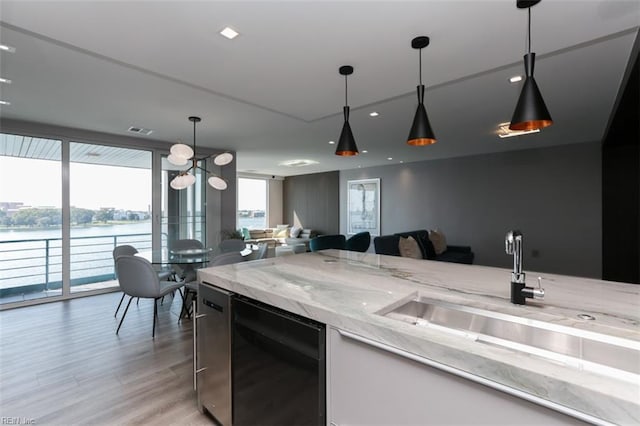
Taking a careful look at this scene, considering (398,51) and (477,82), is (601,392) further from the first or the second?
(477,82)

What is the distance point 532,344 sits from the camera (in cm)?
114

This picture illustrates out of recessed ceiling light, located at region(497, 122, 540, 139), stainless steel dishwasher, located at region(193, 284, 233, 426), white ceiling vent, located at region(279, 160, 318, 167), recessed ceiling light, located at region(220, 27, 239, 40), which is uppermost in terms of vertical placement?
Answer: white ceiling vent, located at region(279, 160, 318, 167)

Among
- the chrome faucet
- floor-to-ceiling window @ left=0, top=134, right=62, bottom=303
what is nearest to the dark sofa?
the chrome faucet

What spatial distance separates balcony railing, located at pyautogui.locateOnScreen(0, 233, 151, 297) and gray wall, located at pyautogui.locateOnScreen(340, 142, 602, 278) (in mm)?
6264

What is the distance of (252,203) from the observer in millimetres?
10172

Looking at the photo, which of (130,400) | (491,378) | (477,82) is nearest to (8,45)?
(130,400)

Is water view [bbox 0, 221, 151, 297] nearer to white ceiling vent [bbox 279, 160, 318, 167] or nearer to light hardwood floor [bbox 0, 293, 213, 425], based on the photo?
light hardwood floor [bbox 0, 293, 213, 425]

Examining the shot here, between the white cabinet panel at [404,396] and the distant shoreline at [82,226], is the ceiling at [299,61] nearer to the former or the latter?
the distant shoreline at [82,226]

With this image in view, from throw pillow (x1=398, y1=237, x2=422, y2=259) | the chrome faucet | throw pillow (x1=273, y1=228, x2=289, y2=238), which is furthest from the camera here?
throw pillow (x1=273, y1=228, x2=289, y2=238)

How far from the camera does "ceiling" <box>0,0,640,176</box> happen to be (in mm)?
1753

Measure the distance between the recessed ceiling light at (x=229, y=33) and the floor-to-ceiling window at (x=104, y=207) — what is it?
3.85 metres

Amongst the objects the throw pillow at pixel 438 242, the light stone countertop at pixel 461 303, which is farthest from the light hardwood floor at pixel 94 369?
the throw pillow at pixel 438 242

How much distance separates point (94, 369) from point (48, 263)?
2901 millimetres

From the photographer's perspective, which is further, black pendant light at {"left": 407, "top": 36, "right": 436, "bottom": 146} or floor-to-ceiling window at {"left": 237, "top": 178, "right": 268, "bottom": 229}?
floor-to-ceiling window at {"left": 237, "top": 178, "right": 268, "bottom": 229}
